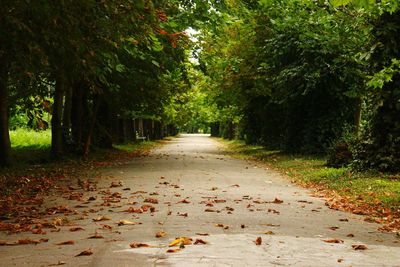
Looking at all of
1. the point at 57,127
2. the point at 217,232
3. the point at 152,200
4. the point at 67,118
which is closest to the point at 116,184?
the point at 152,200

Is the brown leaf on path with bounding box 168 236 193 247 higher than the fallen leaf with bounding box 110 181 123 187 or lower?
higher

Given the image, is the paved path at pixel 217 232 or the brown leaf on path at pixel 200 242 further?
the brown leaf on path at pixel 200 242

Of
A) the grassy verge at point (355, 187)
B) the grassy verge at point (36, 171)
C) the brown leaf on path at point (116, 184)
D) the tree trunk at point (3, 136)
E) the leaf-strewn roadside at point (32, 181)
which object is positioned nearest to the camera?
the leaf-strewn roadside at point (32, 181)

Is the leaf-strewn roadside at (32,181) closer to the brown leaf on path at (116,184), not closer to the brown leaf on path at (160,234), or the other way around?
the brown leaf on path at (116,184)

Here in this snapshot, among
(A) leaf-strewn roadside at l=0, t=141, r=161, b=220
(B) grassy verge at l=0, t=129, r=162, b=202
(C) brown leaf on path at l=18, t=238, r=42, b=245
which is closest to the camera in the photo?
(C) brown leaf on path at l=18, t=238, r=42, b=245

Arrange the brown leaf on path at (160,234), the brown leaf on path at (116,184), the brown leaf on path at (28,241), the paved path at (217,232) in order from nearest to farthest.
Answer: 1. the paved path at (217,232)
2. the brown leaf on path at (28,241)
3. the brown leaf on path at (160,234)
4. the brown leaf on path at (116,184)

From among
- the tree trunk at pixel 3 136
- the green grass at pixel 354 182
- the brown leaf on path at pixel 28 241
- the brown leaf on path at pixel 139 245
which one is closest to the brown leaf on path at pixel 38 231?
the brown leaf on path at pixel 28 241

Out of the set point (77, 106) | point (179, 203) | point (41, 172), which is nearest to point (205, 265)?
point (179, 203)

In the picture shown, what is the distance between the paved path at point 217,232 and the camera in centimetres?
560

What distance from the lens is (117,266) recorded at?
521 centimetres

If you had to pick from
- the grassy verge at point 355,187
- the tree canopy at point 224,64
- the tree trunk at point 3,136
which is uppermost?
the tree canopy at point 224,64

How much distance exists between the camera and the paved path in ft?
18.4

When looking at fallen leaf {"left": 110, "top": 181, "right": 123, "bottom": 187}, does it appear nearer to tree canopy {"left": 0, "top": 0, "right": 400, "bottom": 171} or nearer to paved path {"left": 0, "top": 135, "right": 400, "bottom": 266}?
paved path {"left": 0, "top": 135, "right": 400, "bottom": 266}

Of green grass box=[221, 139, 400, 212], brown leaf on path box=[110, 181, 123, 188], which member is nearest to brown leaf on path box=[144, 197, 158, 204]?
brown leaf on path box=[110, 181, 123, 188]
